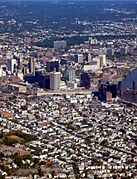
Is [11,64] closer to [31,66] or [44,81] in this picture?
[31,66]

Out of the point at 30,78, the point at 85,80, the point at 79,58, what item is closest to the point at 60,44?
the point at 79,58

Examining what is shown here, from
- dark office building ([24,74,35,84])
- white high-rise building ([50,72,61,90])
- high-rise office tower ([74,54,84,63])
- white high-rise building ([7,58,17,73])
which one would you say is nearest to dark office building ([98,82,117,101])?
white high-rise building ([50,72,61,90])

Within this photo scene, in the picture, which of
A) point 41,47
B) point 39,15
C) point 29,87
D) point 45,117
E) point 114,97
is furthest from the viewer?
point 39,15

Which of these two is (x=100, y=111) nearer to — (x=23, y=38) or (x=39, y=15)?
(x=23, y=38)

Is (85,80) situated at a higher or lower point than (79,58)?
higher

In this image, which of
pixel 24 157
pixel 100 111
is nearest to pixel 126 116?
pixel 100 111

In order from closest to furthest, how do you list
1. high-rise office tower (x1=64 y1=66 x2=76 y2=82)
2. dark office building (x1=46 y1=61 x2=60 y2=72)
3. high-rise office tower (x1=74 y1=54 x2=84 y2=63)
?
high-rise office tower (x1=64 y1=66 x2=76 y2=82), dark office building (x1=46 y1=61 x2=60 y2=72), high-rise office tower (x1=74 y1=54 x2=84 y2=63)

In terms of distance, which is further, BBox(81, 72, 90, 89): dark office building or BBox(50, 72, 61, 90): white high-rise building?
BBox(81, 72, 90, 89): dark office building

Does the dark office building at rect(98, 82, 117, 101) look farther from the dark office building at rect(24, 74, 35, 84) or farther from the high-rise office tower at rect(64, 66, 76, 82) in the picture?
the dark office building at rect(24, 74, 35, 84)

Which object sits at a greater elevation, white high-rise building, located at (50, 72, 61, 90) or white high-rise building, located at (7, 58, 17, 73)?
white high-rise building, located at (50, 72, 61, 90)

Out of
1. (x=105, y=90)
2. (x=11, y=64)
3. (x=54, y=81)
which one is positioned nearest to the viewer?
(x=105, y=90)

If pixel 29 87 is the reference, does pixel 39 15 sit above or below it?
below
